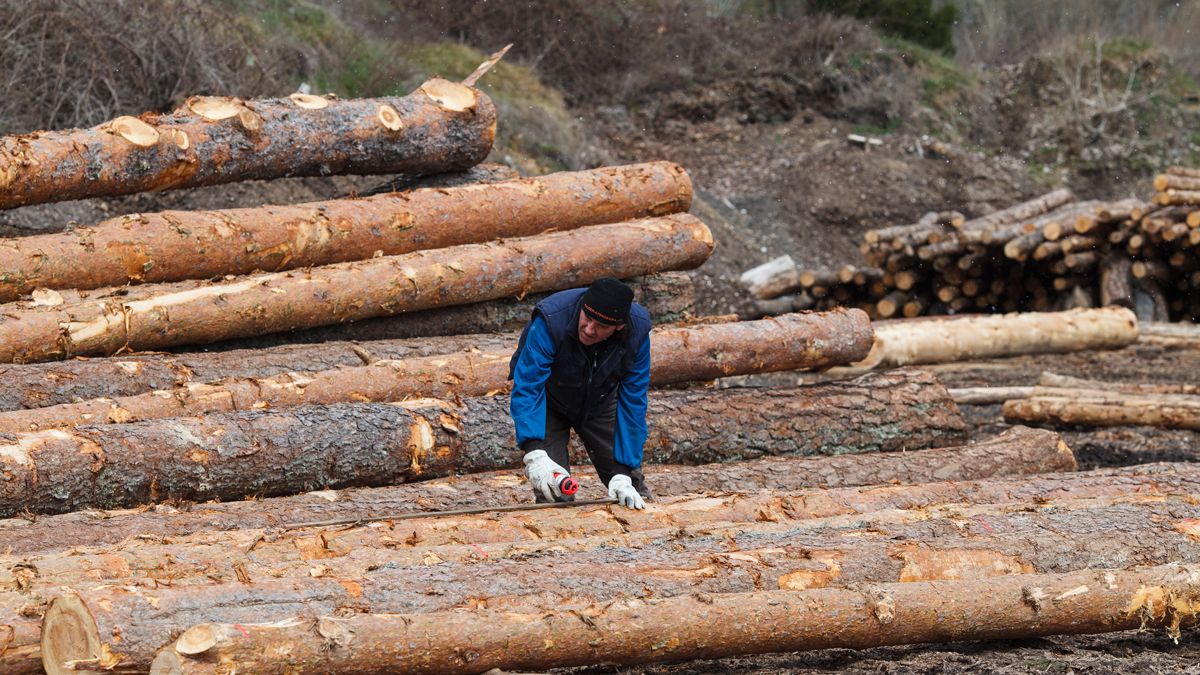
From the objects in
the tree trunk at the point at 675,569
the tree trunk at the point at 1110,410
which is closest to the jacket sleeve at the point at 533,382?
the tree trunk at the point at 675,569

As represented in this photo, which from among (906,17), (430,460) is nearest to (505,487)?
(430,460)

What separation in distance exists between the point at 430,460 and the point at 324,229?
7.00 ft

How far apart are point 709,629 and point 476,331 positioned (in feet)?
14.1

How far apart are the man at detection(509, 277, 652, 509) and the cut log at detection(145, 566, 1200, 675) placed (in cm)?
130

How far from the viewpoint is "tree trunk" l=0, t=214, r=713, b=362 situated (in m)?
7.21

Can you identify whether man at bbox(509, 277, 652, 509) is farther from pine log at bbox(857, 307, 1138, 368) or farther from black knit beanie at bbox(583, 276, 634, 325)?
pine log at bbox(857, 307, 1138, 368)

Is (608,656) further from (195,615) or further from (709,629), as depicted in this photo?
(195,615)

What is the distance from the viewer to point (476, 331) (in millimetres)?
8633

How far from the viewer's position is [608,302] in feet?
18.5

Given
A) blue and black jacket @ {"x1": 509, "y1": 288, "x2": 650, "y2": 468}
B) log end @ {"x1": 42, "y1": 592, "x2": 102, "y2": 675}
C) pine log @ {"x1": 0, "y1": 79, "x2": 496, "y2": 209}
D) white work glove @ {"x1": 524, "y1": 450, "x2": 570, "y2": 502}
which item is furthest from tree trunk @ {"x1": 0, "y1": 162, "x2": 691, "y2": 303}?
log end @ {"x1": 42, "y1": 592, "x2": 102, "y2": 675}

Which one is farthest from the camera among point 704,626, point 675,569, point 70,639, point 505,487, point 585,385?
point 505,487

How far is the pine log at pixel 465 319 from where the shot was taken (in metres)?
8.16

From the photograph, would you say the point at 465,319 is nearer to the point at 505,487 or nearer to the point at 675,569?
the point at 505,487

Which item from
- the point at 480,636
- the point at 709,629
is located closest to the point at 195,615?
the point at 480,636
